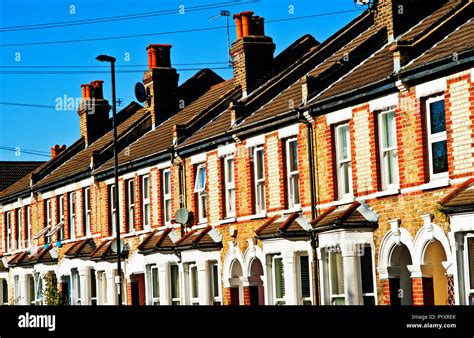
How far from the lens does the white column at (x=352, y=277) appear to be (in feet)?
92.7

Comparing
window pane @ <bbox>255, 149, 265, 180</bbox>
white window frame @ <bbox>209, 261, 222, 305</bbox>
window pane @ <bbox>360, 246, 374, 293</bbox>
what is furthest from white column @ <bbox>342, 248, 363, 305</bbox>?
white window frame @ <bbox>209, 261, 222, 305</bbox>

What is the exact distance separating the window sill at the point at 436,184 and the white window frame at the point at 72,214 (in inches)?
940

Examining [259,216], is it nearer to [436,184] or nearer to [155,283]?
[155,283]

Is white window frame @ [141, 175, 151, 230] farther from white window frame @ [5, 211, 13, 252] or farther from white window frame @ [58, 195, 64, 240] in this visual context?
white window frame @ [5, 211, 13, 252]

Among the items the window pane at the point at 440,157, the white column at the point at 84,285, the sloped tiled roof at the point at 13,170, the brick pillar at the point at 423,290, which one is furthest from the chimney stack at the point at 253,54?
the sloped tiled roof at the point at 13,170

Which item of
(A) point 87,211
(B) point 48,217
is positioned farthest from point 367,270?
(B) point 48,217

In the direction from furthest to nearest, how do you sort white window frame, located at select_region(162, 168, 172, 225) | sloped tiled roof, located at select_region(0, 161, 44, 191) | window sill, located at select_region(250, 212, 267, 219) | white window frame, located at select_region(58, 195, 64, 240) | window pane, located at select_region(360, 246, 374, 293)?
sloped tiled roof, located at select_region(0, 161, 44, 191), white window frame, located at select_region(58, 195, 64, 240), white window frame, located at select_region(162, 168, 172, 225), window sill, located at select_region(250, 212, 267, 219), window pane, located at select_region(360, 246, 374, 293)

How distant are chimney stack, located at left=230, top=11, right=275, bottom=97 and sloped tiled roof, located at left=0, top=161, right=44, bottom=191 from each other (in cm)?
2999

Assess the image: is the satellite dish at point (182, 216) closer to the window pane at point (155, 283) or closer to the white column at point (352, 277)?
the window pane at point (155, 283)

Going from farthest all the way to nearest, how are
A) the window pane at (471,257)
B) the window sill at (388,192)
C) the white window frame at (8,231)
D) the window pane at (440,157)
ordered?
the white window frame at (8,231) → the window sill at (388,192) → the window pane at (440,157) → the window pane at (471,257)

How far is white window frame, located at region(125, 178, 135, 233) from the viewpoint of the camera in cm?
4200

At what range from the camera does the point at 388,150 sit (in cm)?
2780

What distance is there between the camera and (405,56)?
27641 millimetres
